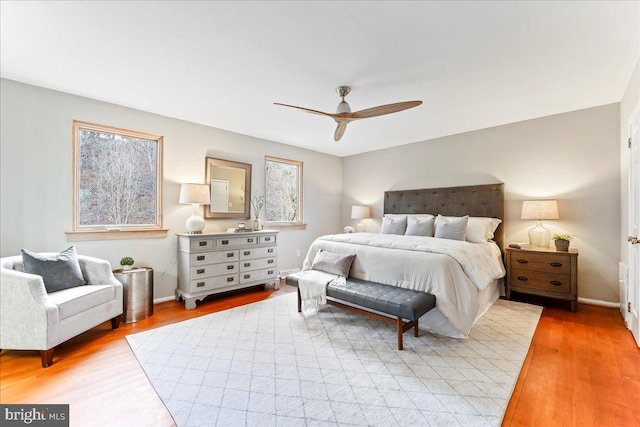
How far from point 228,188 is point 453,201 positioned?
12.1 ft

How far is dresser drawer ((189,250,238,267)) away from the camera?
12.1 feet

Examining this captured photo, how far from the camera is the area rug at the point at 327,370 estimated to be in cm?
171

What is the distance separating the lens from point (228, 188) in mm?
4543

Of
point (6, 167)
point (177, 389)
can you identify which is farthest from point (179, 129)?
point (177, 389)

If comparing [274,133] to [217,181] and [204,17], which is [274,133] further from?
[204,17]

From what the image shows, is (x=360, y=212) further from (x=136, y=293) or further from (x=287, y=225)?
(x=136, y=293)

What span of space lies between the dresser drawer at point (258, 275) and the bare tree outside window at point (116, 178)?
1369 mm

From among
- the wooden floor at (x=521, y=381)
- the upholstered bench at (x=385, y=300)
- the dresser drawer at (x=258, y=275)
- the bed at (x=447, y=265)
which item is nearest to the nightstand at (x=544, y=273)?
the bed at (x=447, y=265)

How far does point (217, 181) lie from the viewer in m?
4.41

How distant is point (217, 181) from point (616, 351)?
4.91 meters

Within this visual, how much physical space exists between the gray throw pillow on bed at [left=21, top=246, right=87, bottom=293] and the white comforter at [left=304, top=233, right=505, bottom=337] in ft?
9.06

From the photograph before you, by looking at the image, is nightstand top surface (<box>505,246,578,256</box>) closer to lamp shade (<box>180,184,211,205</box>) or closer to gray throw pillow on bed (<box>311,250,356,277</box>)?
gray throw pillow on bed (<box>311,250,356,277</box>)

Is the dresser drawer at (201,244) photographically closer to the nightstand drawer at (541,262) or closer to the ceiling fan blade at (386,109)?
the ceiling fan blade at (386,109)

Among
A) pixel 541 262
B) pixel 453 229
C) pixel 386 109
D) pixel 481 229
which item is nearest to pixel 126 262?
pixel 386 109
